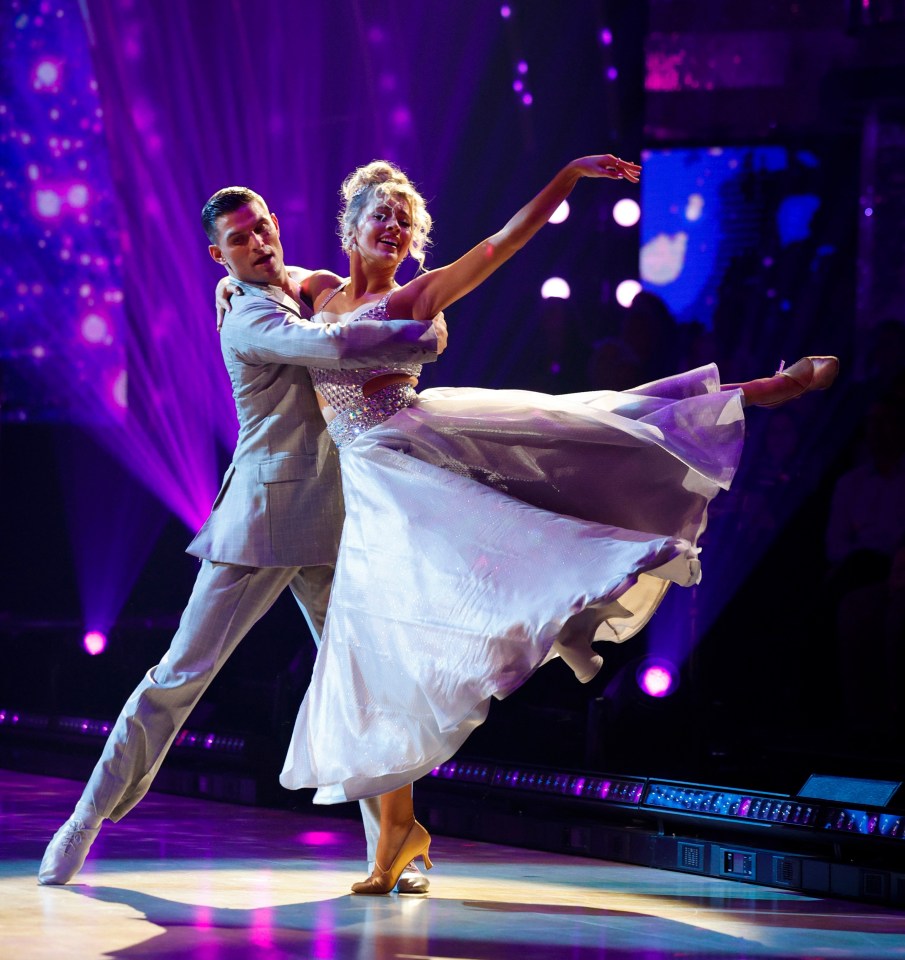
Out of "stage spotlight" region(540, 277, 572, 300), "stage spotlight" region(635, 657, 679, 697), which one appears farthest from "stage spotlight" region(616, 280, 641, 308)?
"stage spotlight" region(635, 657, 679, 697)

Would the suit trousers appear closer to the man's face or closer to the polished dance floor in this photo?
the polished dance floor

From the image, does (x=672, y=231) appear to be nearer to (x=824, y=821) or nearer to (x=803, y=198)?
(x=803, y=198)

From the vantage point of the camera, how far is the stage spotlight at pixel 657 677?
4762 mm

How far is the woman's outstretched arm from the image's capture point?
9.86 ft

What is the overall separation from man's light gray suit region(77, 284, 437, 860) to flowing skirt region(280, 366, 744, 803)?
146 mm

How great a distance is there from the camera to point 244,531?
131 inches

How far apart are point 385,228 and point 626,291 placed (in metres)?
2.30

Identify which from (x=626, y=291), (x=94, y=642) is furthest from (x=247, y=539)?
(x=94, y=642)

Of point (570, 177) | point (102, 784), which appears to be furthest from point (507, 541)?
point (102, 784)

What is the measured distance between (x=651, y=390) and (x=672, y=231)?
2198mm

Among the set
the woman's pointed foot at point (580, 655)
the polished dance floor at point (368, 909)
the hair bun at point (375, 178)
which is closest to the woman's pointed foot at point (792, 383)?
the woman's pointed foot at point (580, 655)

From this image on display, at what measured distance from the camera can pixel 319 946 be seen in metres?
2.69

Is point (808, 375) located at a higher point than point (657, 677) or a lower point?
higher

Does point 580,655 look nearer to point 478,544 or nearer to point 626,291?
point 478,544
